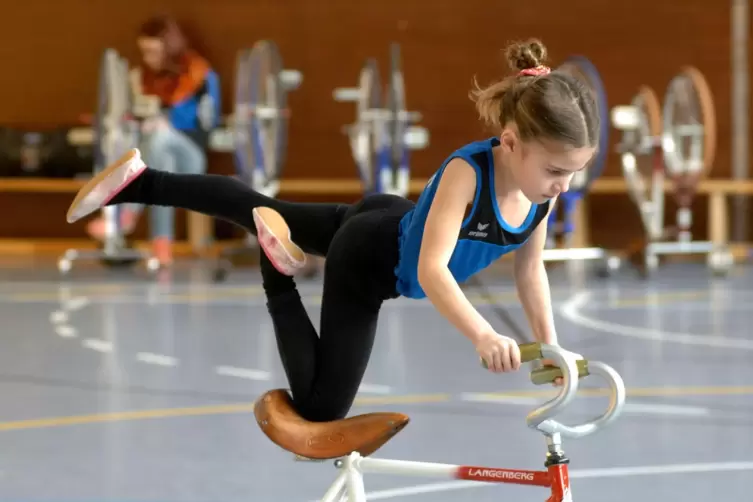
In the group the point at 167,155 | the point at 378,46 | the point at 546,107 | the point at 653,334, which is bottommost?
the point at 653,334

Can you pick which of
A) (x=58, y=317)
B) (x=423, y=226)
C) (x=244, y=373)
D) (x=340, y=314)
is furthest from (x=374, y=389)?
(x=58, y=317)

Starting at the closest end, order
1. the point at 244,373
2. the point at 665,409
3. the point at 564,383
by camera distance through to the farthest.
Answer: the point at 564,383, the point at 665,409, the point at 244,373

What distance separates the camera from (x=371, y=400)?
4762 mm

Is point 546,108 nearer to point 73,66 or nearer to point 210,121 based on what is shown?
point 210,121

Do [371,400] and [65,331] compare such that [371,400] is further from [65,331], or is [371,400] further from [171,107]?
[171,107]

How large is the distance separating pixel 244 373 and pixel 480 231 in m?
2.79

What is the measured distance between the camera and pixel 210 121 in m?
9.76

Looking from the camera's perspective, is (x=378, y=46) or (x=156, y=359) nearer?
(x=156, y=359)

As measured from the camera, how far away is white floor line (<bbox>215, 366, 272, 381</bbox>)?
5320mm

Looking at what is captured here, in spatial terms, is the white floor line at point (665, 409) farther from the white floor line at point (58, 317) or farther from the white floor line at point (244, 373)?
the white floor line at point (58, 317)

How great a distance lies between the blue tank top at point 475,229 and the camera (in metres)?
2.74

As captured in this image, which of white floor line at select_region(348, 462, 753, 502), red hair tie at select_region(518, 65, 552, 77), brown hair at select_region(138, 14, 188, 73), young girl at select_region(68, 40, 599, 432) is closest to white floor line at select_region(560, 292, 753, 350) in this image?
white floor line at select_region(348, 462, 753, 502)

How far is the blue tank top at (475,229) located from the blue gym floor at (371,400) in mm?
785

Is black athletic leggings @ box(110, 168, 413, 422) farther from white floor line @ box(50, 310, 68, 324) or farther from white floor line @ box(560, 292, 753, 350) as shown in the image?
white floor line @ box(50, 310, 68, 324)
